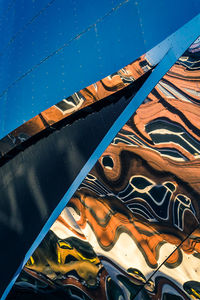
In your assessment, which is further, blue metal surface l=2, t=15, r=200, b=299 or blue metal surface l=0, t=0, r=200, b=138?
blue metal surface l=0, t=0, r=200, b=138

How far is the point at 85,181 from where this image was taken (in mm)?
2822

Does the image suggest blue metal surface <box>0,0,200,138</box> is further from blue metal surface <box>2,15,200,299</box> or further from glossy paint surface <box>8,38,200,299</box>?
glossy paint surface <box>8,38,200,299</box>

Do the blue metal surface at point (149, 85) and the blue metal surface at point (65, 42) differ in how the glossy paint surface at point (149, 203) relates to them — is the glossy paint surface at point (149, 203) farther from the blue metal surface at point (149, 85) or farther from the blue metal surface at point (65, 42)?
the blue metal surface at point (65, 42)

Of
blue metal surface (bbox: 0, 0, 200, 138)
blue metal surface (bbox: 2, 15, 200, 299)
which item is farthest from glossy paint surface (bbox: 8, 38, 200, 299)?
blue metal surface (bbox: 0, 0, 200, 138)

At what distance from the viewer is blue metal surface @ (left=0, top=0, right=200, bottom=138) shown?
2617 mm

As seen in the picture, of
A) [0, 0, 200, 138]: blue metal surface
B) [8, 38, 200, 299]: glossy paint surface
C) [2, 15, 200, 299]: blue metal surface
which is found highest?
[0, 0, 200, 138]: blue metal surface

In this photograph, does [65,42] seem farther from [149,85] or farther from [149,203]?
[149,203]

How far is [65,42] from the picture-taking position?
11.6 feet

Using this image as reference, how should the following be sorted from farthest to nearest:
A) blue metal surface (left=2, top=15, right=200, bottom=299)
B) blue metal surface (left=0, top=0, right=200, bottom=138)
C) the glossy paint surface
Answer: blue metal surface (left=0, top=0, right=200, bottom=138), blue metal surface (left=2, top=15, right=200, bottom=299), the glossy paint surface

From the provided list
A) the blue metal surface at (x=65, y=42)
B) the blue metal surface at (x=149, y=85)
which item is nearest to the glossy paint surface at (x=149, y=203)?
the blue metal surface at (x=149, y=85)

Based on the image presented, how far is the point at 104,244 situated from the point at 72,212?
46cm

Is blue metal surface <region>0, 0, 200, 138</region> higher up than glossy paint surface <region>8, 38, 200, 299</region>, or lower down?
higher up

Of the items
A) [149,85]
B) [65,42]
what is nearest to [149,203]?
[149,85]

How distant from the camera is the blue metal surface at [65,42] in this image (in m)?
2.62
